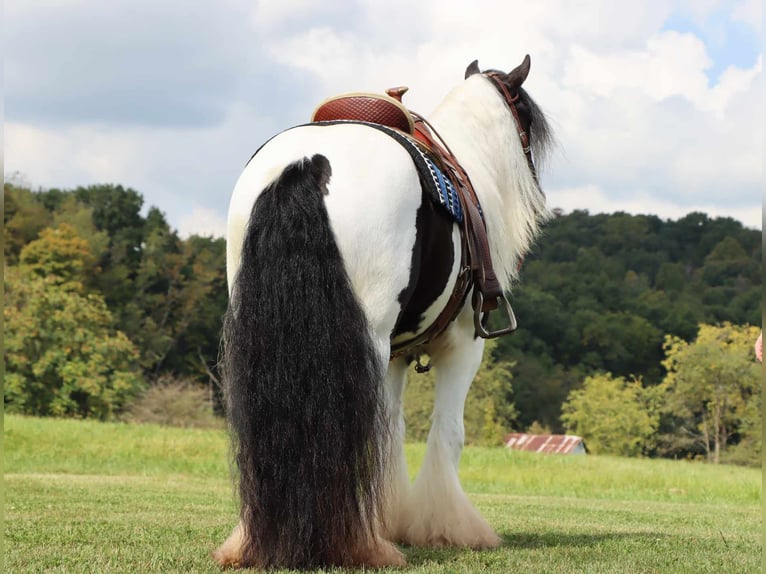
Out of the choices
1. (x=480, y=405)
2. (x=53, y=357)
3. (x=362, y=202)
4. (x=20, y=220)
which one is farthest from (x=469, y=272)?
(x=20, y=220)

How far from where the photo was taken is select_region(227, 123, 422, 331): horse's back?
14.3 ft

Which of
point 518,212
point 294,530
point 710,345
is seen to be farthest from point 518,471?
point 710,345

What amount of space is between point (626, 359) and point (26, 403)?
119 ft

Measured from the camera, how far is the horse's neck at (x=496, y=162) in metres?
5.74

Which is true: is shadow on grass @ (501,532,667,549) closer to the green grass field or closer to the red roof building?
the green grass field

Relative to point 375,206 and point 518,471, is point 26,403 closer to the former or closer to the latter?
point 518,471

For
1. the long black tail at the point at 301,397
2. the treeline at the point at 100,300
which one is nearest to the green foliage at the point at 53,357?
the treeline at the point at 100,300

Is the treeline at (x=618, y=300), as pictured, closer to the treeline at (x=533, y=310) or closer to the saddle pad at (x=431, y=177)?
the treeline at (x=533, y=310)

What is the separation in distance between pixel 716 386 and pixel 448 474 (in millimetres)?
45418

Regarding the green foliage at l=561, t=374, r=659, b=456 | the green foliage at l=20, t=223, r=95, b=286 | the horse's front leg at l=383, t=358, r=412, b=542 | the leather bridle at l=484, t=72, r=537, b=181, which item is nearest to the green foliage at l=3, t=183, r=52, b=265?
the green foliage at l=20, t=223, r=95, b=286

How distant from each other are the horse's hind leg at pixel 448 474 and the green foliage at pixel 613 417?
150 ft

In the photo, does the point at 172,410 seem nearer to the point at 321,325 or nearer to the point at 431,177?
the point at 431,177

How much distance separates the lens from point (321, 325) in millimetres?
4207

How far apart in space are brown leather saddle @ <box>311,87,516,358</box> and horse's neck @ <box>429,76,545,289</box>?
1.49 ft
